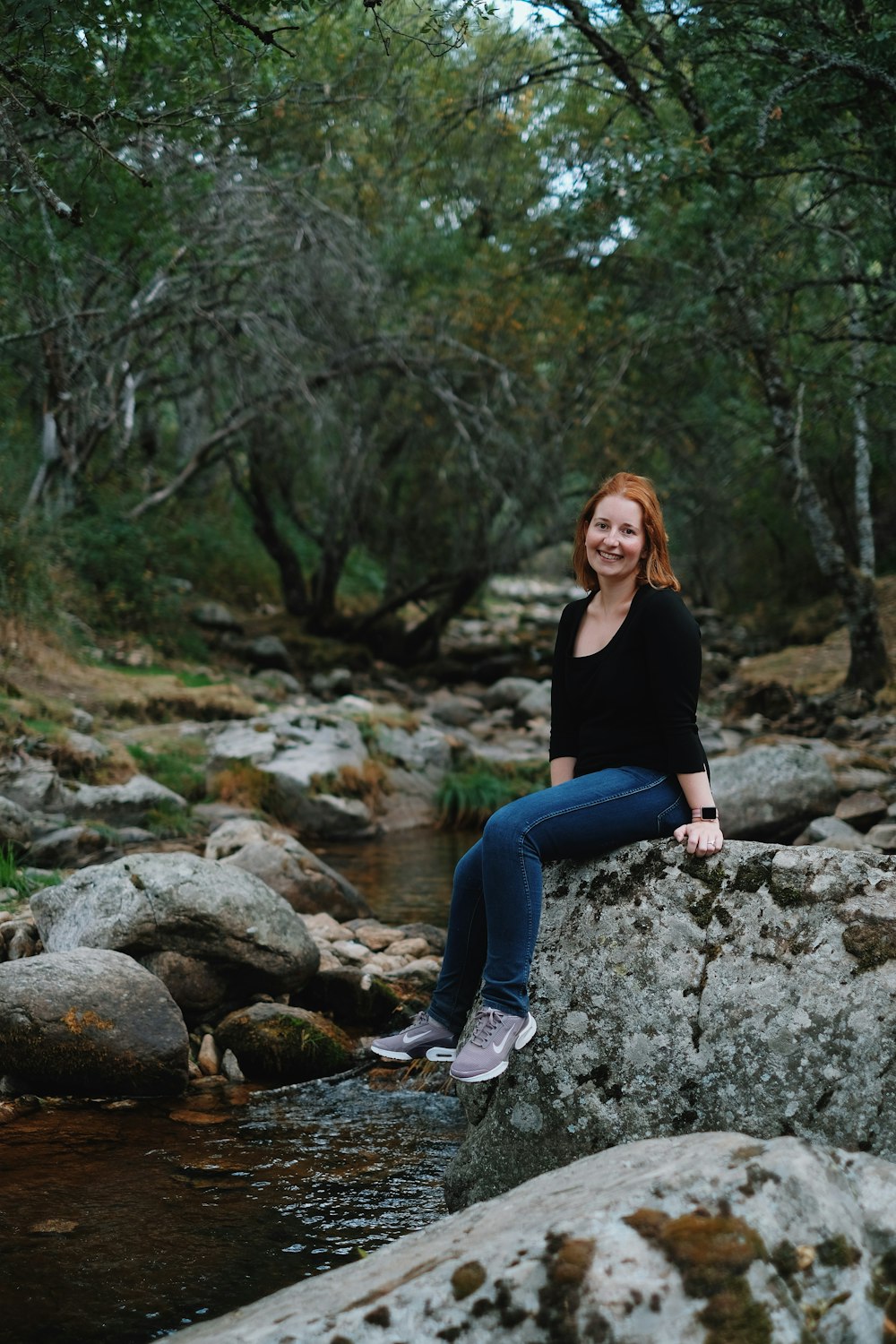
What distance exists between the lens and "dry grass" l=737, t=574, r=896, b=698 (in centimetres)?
1628

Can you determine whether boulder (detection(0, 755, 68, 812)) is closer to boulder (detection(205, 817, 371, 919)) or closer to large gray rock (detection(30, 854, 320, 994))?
boulder (detection(205, 817, 371, 919))

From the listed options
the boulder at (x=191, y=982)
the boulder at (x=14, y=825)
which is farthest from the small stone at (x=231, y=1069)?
the boulder at (x=14, y=825)

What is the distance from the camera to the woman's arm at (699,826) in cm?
362

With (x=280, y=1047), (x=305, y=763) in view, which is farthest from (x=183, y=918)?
(x=305, y=763)

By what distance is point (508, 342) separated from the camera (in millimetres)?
16828

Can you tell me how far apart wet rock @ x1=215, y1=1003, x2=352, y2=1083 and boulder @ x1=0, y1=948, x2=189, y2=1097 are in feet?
1.32

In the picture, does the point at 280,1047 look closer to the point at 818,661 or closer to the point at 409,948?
the point at 409,948

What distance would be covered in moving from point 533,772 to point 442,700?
463 centimetres

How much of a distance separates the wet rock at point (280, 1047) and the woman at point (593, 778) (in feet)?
5.12

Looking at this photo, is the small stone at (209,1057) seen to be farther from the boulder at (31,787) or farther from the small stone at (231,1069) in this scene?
the boulder at (31,787)

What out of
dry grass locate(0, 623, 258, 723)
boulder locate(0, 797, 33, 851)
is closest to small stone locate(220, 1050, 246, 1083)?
boulder locate(0, 797, 33, 851)

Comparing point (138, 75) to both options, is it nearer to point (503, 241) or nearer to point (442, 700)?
point (503, 241)

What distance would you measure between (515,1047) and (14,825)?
5.52 m

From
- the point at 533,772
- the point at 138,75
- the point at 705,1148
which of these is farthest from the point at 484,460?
the point at 705,1148
